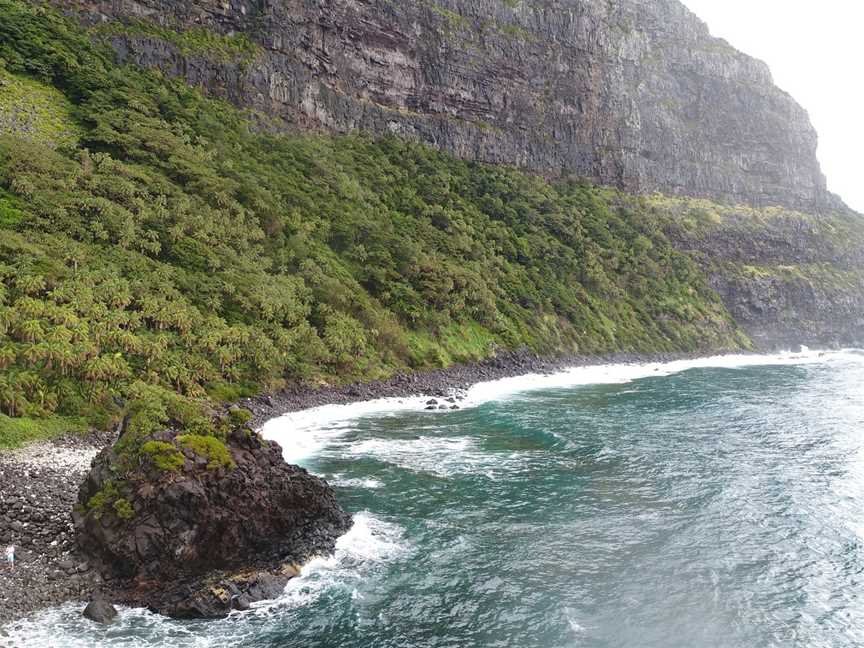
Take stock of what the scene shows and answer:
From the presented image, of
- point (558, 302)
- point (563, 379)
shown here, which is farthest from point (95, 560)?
point (558, 302)

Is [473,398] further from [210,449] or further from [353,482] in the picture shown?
[210,449]

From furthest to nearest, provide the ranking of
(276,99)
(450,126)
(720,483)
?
1. (450,126)
2. (276,99)
3. (720,483)

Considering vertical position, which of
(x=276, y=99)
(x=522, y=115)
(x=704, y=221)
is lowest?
(x=704, y=221)

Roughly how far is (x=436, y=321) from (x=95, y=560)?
4778 cm

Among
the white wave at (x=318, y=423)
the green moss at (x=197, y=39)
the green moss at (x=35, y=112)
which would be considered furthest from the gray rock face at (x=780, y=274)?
the green moss at (x=35, y=112)

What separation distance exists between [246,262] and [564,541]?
39.4m

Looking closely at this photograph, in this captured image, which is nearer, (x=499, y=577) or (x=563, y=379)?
(x=499, y=577)

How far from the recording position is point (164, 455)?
2119 cm

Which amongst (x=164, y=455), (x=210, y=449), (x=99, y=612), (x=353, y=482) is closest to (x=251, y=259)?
(x=353, y=482)

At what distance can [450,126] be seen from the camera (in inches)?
4294

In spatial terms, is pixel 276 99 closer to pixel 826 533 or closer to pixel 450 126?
pixel 450 126

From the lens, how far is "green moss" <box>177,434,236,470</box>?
22.0 m

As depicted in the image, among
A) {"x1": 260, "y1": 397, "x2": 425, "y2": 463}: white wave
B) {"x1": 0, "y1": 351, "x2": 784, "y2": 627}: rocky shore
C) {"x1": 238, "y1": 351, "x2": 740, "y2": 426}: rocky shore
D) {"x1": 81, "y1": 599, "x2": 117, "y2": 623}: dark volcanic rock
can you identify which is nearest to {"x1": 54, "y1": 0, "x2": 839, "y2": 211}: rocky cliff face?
{"x1": 238, "y1": 351, "x2": 740, "y2": 426}: rocky shore

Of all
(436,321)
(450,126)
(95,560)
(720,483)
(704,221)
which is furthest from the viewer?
(704,221)
